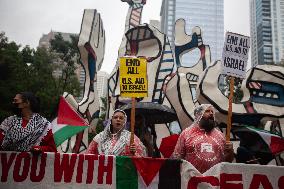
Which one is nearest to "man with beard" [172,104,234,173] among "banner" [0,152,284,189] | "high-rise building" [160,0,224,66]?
"banner" [0,152,284,189]

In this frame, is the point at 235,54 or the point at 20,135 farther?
the point at 235,54

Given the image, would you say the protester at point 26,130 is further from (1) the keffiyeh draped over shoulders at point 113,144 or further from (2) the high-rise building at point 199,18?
(2) the high-rise building at point 199,18

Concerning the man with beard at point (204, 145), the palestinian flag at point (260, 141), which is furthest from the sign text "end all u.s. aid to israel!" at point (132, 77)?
the palestinian flag at point (260, 141)

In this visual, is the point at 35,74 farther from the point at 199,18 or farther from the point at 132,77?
the point at 199,18

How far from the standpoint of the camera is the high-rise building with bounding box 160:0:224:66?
137 m

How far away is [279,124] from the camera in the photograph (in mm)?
10648

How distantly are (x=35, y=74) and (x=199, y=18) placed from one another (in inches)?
4695

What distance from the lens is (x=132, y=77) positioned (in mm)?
4645

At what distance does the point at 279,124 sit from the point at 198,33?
8.60 m

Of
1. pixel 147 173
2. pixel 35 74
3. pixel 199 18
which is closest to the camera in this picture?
pixel 147 173

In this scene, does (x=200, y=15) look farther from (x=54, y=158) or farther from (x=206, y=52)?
(x=54, y=158)

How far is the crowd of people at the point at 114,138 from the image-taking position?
12.7ft

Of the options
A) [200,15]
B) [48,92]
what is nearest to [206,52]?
[48,92]

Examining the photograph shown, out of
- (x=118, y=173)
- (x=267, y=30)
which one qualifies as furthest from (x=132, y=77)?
(x=267, y=30)
